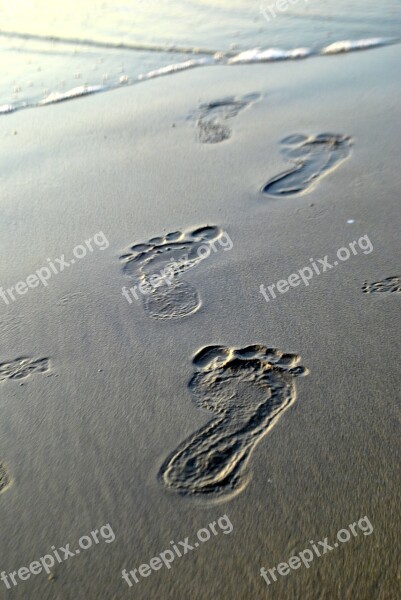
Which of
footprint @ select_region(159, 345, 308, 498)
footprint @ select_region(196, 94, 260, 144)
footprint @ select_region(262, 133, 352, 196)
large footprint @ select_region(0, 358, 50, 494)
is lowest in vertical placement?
footprint @ select_region(159, 345, 308, 498)

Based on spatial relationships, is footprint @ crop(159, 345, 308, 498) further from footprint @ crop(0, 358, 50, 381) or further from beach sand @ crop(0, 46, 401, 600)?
footprint @ crop(0, 358, 50, 381)

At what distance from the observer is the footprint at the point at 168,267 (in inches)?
140

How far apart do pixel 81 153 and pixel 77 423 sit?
10.5ft

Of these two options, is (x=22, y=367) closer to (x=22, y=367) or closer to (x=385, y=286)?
(x=22, y=367)

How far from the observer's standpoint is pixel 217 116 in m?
5.96

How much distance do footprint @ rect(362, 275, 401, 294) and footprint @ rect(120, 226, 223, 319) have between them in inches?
33.9

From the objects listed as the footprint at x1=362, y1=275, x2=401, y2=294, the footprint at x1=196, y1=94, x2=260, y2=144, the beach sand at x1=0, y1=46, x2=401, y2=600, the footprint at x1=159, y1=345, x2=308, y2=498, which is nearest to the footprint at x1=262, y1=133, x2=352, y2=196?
the beach sand at x1=0, y1=46, x2=401, y2=600

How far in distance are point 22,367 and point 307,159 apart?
2.68 meters

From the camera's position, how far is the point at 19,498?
2527mm

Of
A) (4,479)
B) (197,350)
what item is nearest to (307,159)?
(197,350)

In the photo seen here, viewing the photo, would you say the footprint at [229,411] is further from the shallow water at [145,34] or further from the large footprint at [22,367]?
the shallow water at [145,34]

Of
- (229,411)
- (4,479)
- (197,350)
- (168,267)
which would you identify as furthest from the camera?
(168,267)

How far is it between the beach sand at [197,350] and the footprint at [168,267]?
Answer: 67 millimetres

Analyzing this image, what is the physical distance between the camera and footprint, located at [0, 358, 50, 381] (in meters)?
3.18
